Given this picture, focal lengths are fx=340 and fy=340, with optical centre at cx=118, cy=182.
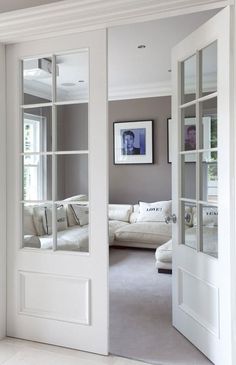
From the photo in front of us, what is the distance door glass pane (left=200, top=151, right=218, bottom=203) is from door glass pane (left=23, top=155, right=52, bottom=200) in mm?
1096

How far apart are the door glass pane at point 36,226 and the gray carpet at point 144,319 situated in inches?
36.0

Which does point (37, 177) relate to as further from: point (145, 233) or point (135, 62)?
point (145, 233)

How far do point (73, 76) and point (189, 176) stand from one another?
3.62 ft

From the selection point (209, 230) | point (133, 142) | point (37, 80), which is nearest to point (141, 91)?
point (133, 142)

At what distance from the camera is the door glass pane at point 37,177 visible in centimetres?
251

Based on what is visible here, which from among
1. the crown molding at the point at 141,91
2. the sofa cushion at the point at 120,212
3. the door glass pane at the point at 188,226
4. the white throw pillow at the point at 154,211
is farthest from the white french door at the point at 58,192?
the crown molding at the point at 141,91

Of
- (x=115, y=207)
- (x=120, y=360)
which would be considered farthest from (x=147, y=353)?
(x=115, y=207)

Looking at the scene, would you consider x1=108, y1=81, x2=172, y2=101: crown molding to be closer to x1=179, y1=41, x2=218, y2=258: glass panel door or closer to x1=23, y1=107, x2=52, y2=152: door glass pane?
x1=179, y1=41, x2=218, y2=258: glass panel door

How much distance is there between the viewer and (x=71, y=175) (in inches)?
94.5

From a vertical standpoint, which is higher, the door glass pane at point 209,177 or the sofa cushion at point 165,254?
the door glass pane at point 209,177

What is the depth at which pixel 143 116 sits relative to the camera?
6191mm

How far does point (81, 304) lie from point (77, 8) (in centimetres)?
198

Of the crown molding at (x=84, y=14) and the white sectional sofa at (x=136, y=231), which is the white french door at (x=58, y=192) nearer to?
the crown molding at (x=84, y=14)

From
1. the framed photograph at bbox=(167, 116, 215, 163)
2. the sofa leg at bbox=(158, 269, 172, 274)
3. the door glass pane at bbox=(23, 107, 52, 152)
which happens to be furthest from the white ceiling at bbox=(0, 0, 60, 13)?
the sofa leg at bbox=(158, 269, 172, 274)
